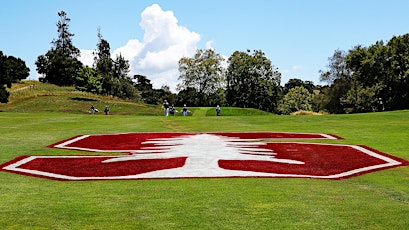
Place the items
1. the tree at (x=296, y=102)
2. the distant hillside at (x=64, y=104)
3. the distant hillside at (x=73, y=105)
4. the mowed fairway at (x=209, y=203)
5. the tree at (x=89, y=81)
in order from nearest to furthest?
the mowed fairway at (x=209, y=203)
the distant hillside at (x=64, y=104)
the distant hillside at (x=73, y=105)
the tree at (x=89, y=81)
the tree at (x=296, y=102)

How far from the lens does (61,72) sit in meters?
133

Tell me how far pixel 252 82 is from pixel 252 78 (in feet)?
3.66

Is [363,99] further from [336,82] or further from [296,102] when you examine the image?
[296,102]

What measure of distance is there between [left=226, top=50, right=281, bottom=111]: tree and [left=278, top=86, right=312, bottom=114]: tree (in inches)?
433

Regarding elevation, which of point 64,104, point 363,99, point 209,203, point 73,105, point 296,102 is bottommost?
point 209,203

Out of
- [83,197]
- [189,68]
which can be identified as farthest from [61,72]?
[83,197]

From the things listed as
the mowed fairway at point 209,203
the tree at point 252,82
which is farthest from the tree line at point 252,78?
the mowed fairway at point 209,203

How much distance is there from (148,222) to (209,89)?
11835 cm

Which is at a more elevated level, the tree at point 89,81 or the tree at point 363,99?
the tree at point 89,81

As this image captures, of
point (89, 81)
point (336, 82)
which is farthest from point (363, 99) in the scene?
point (89, 81)

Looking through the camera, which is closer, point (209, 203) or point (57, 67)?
point (209, 203)

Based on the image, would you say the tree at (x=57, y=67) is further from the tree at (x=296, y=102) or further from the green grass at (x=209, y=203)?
the green grass at (x=209, y=203)

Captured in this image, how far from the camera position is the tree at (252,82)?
124188 mm

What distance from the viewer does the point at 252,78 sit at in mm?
125188
